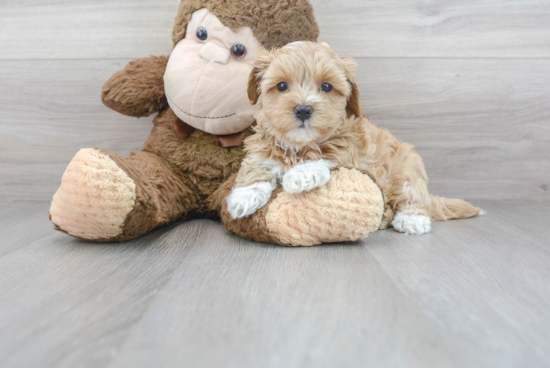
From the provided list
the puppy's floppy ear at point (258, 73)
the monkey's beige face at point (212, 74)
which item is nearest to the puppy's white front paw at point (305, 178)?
the puppy's floppy ear at point (258, 73)

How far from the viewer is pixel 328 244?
1080 mm

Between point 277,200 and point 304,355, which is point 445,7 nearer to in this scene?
point 277,200

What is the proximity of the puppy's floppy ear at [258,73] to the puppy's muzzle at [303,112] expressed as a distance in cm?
17

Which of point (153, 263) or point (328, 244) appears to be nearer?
point (153, 263)

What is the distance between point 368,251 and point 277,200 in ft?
0.85

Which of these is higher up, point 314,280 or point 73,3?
point 73,3

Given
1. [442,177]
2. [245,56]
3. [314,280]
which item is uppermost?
[245,56]

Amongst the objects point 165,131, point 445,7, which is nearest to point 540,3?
point 445,7

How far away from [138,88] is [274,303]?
928 mm

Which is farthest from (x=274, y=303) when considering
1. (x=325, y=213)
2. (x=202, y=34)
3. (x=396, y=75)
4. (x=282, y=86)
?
(x=396, y=75)

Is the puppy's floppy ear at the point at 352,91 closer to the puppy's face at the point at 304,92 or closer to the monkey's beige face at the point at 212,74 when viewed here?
the puppy's face at the point at 304,92

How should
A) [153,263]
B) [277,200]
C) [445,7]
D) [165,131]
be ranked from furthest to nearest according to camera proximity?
[445,7], [165,131], [277,200], [153,263]

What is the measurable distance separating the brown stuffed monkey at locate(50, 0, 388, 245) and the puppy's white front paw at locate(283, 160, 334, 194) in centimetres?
3

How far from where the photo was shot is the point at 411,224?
1.21 m
